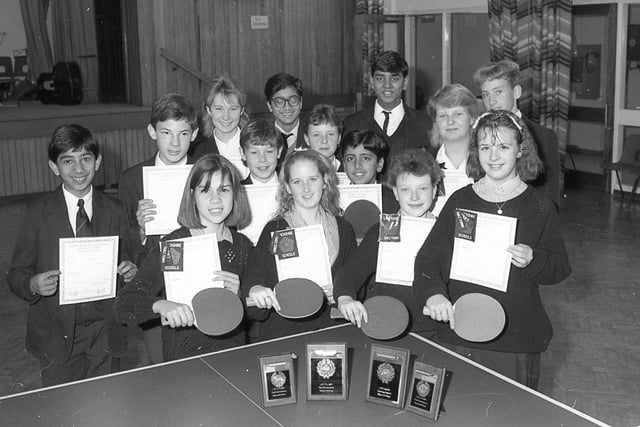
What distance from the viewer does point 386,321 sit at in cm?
328

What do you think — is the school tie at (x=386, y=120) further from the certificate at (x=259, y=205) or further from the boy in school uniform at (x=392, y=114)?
the certificate at (x=259, y=205)

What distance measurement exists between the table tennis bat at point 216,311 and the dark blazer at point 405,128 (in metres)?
2.59

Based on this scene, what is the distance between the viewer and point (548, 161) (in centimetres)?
488

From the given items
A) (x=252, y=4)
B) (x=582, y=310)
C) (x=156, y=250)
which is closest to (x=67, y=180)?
(x=156, y=250)

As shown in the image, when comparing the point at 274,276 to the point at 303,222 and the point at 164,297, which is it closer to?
the point at 303,222

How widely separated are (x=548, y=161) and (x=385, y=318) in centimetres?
210

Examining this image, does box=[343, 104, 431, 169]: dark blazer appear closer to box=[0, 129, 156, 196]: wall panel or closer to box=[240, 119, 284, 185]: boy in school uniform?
box=[240, 119, 284, 185]: boy in school uniform

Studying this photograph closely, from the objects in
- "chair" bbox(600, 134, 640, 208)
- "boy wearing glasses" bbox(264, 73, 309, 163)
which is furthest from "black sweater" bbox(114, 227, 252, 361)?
"chair" bbox(600, 134, 640, 208)

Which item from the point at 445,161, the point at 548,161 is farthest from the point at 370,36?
the point at 445,161

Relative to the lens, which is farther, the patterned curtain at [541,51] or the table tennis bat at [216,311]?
the patterned curtain at [541,51]

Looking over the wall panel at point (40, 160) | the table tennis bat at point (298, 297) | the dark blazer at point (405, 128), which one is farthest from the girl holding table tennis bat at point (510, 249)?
the wall panel at point (40, 160)

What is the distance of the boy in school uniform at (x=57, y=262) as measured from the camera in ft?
13.2

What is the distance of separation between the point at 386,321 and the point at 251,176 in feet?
5.75

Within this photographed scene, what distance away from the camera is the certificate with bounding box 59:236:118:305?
3.87 meters
